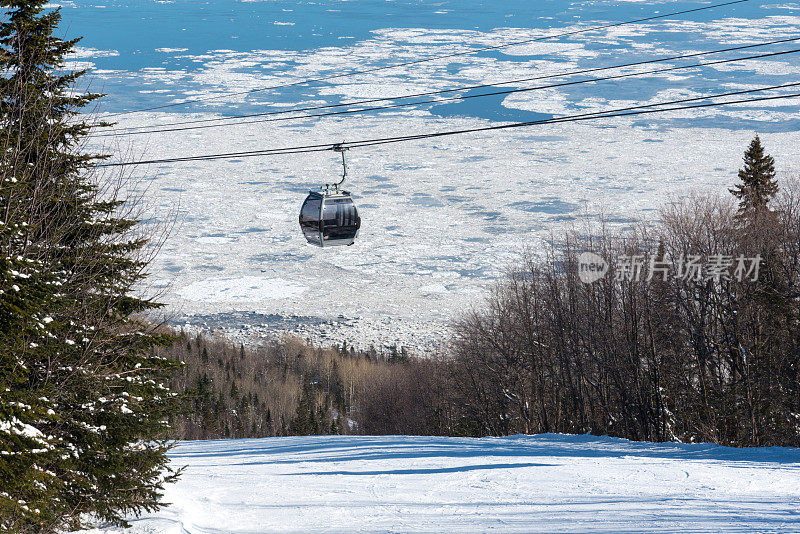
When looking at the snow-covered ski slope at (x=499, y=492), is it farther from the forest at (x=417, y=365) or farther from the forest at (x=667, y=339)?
the forest at (x=667, y=339)

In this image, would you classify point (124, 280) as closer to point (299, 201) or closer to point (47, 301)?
point (47, 301)

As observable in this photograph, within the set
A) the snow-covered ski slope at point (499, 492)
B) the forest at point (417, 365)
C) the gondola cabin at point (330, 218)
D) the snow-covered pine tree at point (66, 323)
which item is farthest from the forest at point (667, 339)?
the snow-covered pine tree at point (66, 323)

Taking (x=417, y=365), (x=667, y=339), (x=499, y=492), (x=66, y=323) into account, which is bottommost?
(x=417, y=365)

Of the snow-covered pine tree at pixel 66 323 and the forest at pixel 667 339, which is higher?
the snow-covered pine tree at pixel 66 323

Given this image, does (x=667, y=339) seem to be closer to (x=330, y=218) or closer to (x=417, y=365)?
(x=330, y=218)

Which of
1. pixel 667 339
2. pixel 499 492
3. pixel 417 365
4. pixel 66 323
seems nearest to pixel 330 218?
pixel 499 492

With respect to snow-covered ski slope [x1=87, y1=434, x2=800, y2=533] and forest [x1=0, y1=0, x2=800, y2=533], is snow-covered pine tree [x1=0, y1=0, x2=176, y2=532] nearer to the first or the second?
forest [x1=0, y1=0, x2=800, y2=533]
